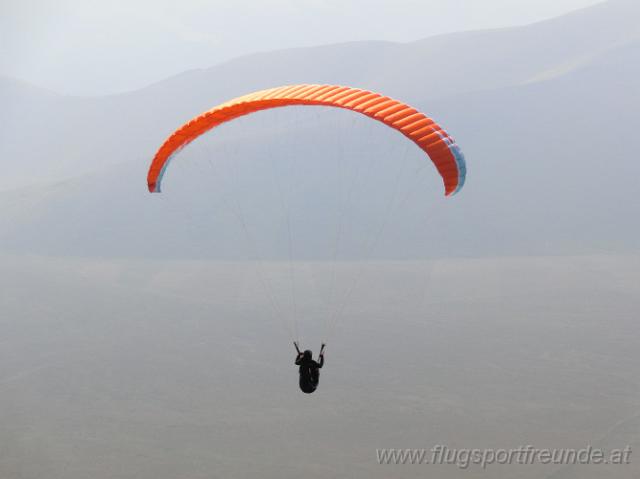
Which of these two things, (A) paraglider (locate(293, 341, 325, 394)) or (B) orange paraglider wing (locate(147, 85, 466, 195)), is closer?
(B) orange paraglider wing (locate(147, 85, 466, 195))

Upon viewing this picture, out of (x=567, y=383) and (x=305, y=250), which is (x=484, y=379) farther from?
(x=305, y=250)

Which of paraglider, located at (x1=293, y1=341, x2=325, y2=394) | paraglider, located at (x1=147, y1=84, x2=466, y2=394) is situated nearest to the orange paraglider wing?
paraglider, located at (x1=147, y1=84, x2=466, y2=394)

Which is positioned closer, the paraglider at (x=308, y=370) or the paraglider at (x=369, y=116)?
the paraglider at (x=369, y=116)

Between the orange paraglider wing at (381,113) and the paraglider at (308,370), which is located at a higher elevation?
the orange paraglider wing at (381,113)

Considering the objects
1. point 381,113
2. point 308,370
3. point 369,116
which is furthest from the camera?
point 308,370

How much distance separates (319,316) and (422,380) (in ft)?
114

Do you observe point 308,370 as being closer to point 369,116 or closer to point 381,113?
point 369,116

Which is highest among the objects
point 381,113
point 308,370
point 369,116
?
point 381,113

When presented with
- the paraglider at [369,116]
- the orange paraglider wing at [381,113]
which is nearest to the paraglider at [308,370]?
the paraglider at [369,116]

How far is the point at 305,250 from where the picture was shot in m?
186

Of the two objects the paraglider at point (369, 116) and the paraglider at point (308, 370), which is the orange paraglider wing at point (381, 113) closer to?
the paraglider at point (369, 116)

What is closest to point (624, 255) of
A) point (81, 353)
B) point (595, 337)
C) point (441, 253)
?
point (441, 253)

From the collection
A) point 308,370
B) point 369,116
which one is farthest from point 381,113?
point 308,370

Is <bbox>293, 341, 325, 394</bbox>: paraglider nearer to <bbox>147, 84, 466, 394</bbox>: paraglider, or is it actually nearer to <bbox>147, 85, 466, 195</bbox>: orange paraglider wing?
<bbox>147, 84, 466, 394</bbox>: paraglider
